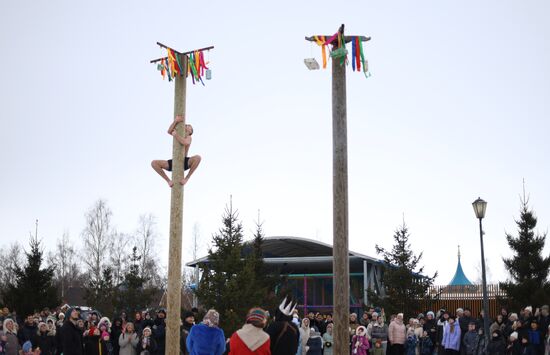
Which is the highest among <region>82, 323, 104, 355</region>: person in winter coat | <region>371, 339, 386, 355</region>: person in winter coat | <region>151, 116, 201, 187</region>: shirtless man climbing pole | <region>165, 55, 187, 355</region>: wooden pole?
<region>151, 116, 201, 187</region>: shirtless man climbing pole

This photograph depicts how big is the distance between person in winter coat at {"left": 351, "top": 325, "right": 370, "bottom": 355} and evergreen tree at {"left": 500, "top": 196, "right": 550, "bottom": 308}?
34.4 feet

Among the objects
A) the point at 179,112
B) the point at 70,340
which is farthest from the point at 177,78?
the point at 70,340

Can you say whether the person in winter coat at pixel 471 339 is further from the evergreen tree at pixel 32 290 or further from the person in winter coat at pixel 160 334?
the evergreen tree at pixel 32 290

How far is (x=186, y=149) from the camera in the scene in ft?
37.9

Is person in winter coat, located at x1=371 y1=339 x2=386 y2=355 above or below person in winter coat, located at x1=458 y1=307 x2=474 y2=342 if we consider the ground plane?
below

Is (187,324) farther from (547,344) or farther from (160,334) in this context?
(547,344)

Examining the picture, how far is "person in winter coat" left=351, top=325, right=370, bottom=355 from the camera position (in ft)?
67.5

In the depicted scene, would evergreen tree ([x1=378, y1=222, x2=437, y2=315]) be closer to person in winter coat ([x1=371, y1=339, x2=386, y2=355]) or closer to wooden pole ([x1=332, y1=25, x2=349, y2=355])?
person in winter coat ([x1=371, y1=339, x2=386, y2=355])

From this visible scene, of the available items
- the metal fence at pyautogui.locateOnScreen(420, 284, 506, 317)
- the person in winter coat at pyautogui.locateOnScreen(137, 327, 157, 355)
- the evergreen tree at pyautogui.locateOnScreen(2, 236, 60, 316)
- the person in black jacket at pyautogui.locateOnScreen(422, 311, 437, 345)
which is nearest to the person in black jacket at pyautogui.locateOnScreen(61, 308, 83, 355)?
the person in winter coat at pyautogui.locateOnScreen(137, 327, 157, 355)

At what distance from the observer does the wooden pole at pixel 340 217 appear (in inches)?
430

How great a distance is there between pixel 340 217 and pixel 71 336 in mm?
6470

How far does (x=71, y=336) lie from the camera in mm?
14891

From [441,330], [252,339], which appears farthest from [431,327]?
[252,339]

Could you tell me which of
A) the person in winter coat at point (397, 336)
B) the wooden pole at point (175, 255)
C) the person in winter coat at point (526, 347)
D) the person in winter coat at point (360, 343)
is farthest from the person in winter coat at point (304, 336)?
the wooden pole at point (175, 255)
